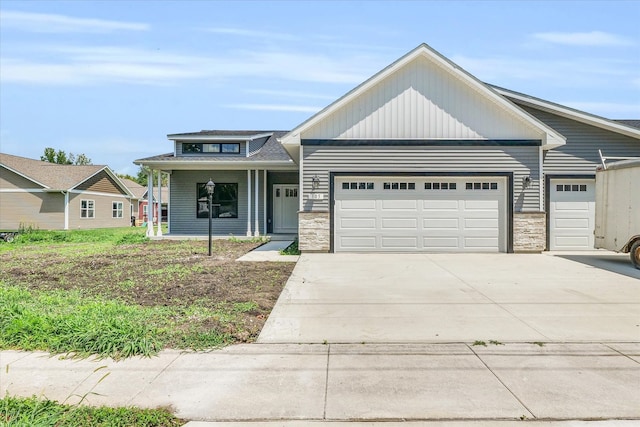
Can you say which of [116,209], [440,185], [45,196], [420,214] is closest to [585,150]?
[440,185]

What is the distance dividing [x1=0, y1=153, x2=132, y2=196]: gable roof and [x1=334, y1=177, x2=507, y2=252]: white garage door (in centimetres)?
2123

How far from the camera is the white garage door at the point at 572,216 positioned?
12.8m

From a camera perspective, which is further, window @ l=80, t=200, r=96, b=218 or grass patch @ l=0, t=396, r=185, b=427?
window @ l=80, t=200, r=96, b=218

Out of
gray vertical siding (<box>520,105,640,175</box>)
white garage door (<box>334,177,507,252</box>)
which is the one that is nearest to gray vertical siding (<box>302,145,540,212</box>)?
white garage door (<box>334,177,507,252</box>)

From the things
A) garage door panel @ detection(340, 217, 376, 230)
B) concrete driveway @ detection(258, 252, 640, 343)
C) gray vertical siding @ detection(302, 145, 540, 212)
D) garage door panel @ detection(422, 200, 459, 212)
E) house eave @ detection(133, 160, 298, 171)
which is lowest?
concrete driveway @ detection(258, 252, 640, 343)

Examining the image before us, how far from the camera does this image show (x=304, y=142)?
1202 cm

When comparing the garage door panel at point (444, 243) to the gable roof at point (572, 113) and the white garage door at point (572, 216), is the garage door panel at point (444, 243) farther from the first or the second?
the gable roof at point (572, 113)

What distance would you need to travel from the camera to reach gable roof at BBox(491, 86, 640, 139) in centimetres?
1234

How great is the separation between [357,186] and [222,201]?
814 cm

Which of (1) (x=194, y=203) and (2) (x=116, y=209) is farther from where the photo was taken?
(2) (x=116, y=209)

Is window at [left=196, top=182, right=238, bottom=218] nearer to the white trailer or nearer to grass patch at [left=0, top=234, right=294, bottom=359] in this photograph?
grass patch at [left=0, top=234, right=294, bottom=359]

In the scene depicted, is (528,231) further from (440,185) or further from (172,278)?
(172,278)

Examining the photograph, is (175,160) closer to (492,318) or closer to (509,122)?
(509,122)

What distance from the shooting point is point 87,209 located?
27672 millimetres
